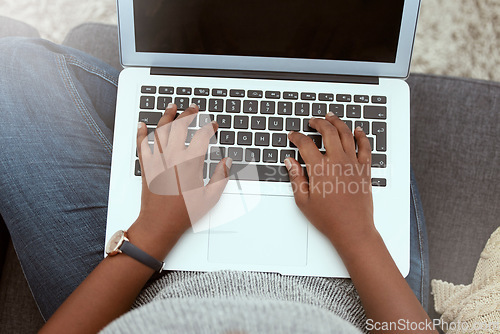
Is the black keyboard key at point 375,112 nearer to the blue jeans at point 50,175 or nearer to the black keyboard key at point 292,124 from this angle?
the black keyboard key at point 292,124

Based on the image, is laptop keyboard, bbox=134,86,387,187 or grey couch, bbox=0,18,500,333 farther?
grey couch, bbox=0,18,500,333

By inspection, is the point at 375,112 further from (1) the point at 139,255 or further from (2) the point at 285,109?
(1) the point at 139,255

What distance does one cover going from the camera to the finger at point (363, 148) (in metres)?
0.67

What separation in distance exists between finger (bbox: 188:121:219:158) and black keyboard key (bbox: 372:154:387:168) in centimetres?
24

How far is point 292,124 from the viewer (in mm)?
687

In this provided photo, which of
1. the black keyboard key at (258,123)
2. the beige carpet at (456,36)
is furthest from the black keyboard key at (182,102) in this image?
the beige carpet at (456,36)

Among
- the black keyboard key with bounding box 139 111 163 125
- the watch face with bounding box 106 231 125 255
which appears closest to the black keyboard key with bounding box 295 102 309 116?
the black keyboard key with bounding box 139 111 163 125

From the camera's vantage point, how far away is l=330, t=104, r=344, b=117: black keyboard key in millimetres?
693

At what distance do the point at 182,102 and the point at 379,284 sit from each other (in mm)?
380

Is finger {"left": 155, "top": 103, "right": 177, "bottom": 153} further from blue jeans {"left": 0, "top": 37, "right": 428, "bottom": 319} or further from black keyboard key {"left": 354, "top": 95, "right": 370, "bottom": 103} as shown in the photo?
black keyboard key {"left": 354, "top": 95, "right": 370, "bottom": 103}

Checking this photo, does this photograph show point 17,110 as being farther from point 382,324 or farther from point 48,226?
point 382,324

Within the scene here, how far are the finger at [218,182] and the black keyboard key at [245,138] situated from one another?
0.03m

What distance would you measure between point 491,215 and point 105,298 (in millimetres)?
653

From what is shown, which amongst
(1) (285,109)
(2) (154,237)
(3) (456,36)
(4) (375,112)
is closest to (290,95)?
(1) (285,109)
